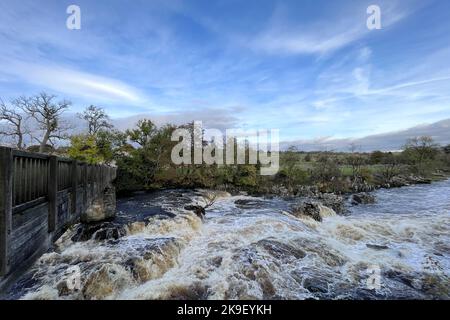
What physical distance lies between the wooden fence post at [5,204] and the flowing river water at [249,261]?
13.7 ft

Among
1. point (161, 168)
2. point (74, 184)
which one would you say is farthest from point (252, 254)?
point (161, 168)

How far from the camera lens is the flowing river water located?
8508 mm

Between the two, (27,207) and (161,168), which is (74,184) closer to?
(27,207)

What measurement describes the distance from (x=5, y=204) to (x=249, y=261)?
768cm

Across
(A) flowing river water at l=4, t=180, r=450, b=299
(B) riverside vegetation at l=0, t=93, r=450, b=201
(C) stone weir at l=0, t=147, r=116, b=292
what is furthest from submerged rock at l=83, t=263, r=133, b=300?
(B) riverside vegetation at l=0, t=93, r=450, b=201

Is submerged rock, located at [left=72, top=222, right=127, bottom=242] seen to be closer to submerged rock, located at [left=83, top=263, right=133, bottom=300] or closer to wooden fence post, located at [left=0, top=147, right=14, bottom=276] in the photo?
submerged rock, located at [left=83, top=263, right=133, bottom=300]

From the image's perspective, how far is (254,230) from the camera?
46.3 feet

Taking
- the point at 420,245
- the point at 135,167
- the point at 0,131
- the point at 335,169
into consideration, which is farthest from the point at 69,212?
the point at 335,169

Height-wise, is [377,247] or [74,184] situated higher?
[74,184]

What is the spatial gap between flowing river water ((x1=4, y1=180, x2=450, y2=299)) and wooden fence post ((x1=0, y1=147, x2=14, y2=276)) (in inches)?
164

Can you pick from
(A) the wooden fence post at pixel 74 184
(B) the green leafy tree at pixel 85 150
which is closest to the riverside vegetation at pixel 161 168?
(B) the green leafy tree at pixel 85 150

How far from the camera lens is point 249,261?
1020cm
